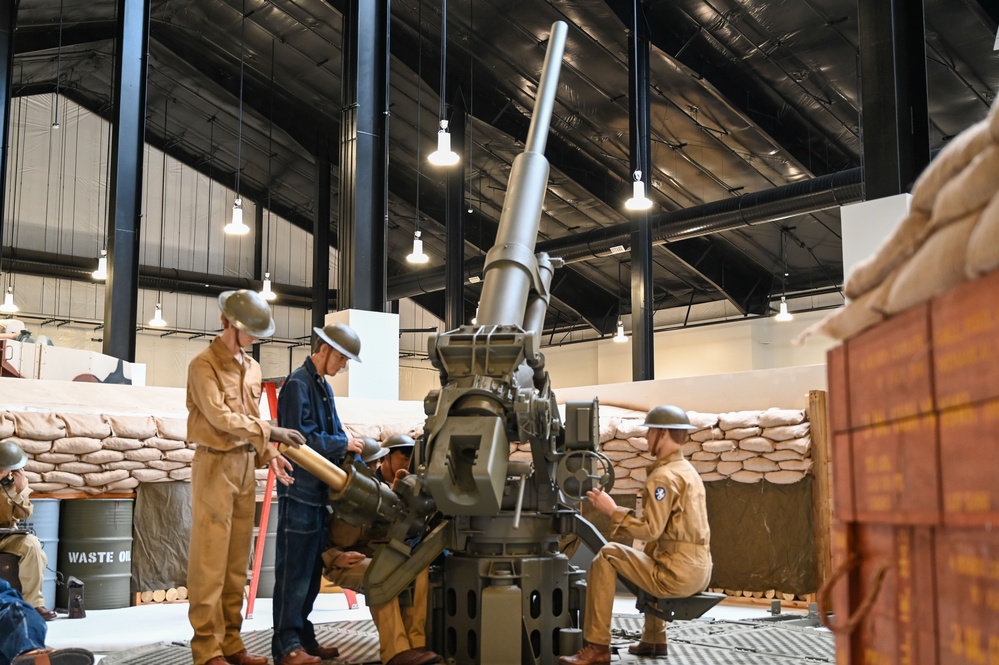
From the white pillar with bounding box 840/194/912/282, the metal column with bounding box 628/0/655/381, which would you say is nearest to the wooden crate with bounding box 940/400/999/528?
the white pillar with bounding box 840/194/912/282

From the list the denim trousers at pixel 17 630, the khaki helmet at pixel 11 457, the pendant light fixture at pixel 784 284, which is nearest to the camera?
the denim trousers at pixel 17 630

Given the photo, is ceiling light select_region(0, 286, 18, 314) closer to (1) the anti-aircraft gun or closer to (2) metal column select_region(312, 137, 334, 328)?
(2) metal column select_region(312, 137, 334, 328)

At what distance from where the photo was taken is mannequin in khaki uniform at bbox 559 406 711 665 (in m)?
4.68

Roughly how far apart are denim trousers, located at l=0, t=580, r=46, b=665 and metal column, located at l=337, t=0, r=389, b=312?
676 cm

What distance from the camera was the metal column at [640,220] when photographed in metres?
13.1

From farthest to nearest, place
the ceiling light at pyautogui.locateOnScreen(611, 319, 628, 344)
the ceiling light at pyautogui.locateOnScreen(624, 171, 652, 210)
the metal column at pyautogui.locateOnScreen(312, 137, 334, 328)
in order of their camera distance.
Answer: the ceiling light at pyautogui.locateOnScreen(611, 319, 628, 344), the metal column at pyautogui.locateOnScreen(312, 137, 334, 328), the ceiling light at pyautogui.locateOnScreen(624, 171, 652, 210)

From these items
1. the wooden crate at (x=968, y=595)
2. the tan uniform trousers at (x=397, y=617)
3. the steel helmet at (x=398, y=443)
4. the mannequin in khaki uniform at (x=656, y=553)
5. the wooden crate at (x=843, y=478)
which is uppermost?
the steel helmet at (x=398, y=443)

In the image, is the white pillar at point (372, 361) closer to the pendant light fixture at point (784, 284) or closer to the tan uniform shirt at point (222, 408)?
the tan uniform shirt at point (222, 408)

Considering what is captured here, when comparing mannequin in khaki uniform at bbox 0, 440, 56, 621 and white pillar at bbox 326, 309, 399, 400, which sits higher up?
white pillar at bbox 326, 309, 399, 400

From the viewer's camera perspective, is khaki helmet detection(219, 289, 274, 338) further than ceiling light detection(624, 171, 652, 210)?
No

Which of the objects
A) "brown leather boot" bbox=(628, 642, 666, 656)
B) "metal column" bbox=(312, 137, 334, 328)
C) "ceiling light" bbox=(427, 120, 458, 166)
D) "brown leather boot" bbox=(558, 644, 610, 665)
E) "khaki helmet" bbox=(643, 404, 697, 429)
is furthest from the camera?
"metal column" bbox=(312, 137, 334, 328)

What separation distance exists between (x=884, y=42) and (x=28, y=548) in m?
7.28

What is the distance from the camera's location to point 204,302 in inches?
859

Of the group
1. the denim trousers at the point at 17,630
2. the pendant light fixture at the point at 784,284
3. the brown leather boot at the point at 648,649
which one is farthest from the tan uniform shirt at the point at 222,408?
the pendant light fixture at the point at 784,284
